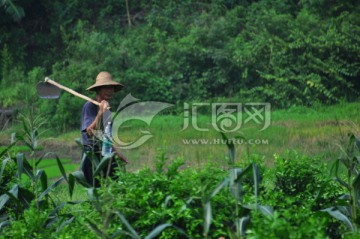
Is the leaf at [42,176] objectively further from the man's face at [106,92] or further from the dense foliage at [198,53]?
the dense foliage at [198,53]

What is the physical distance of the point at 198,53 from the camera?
54.0 feet

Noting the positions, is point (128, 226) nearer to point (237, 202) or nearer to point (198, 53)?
point (237, 202)

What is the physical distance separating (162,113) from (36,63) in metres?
4.39

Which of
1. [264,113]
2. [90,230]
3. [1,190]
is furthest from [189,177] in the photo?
[264,113]

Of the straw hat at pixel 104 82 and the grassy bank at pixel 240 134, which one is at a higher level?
the straw hat at pixel 104 82

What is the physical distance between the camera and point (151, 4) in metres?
19.2

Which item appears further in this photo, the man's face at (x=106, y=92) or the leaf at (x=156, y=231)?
the man's face at (x=106, y=92)

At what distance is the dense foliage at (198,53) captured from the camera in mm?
15242

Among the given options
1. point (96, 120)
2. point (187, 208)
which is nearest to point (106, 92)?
point (96, 120)

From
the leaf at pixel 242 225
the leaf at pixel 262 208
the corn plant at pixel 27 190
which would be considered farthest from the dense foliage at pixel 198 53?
the leaf at pixel 242 225

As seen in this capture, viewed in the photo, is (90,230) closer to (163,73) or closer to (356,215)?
(356,215)

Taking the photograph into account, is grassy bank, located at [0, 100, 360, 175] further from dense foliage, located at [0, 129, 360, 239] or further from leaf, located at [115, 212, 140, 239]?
leaf, located at [115, 212, 140, 239]

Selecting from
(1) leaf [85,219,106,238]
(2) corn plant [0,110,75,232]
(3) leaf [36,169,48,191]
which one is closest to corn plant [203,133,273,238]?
(1) leaf [85,219,106,238]

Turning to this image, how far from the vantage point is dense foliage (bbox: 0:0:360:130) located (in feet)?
50.0
